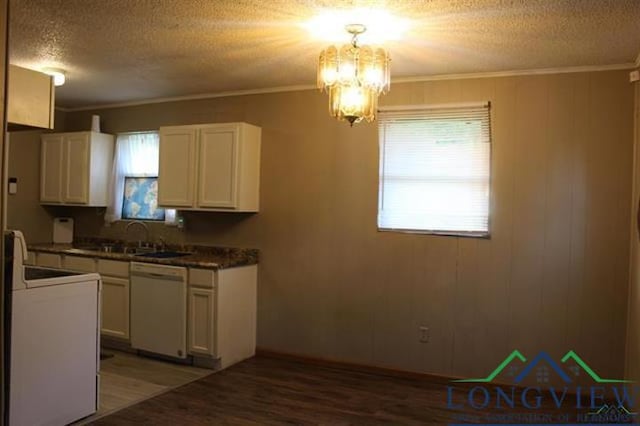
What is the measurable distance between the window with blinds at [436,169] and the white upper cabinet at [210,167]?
119 cm

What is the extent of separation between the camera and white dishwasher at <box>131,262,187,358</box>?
4.38 meters

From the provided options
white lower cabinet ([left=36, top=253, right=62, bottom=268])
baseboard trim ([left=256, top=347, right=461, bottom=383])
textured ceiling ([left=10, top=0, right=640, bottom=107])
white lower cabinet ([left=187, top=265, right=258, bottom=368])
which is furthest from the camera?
white lower cabinet ([left=36, top=253, right=62, bottom=268])

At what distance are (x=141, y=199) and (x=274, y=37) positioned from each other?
2.96 meters

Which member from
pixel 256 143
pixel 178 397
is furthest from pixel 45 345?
pixel 256 143

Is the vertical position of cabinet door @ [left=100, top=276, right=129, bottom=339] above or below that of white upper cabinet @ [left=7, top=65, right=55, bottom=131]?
below

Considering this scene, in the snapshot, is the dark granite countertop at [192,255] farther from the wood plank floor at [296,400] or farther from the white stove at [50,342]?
the white stove at [50,342]

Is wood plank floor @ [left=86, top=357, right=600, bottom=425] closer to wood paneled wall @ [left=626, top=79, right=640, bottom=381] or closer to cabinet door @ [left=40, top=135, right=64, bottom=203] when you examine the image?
wood paneled wall @ [left=626, top=79, right=640, bottom=381]

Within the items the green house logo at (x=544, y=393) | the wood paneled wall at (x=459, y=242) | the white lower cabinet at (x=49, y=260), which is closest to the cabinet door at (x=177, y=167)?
the wood paneled wall at (x=459, y=242)

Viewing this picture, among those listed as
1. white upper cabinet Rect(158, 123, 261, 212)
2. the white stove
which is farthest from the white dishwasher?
the white stove

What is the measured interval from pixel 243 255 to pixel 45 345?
2.07 m

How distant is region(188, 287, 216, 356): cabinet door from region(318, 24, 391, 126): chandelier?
2.15m

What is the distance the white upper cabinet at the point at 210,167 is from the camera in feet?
14.9

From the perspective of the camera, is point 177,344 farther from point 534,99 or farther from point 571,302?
point 534,99

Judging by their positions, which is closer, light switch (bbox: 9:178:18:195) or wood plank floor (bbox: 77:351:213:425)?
wood plank floor (bbox: 77:351:213:425)
